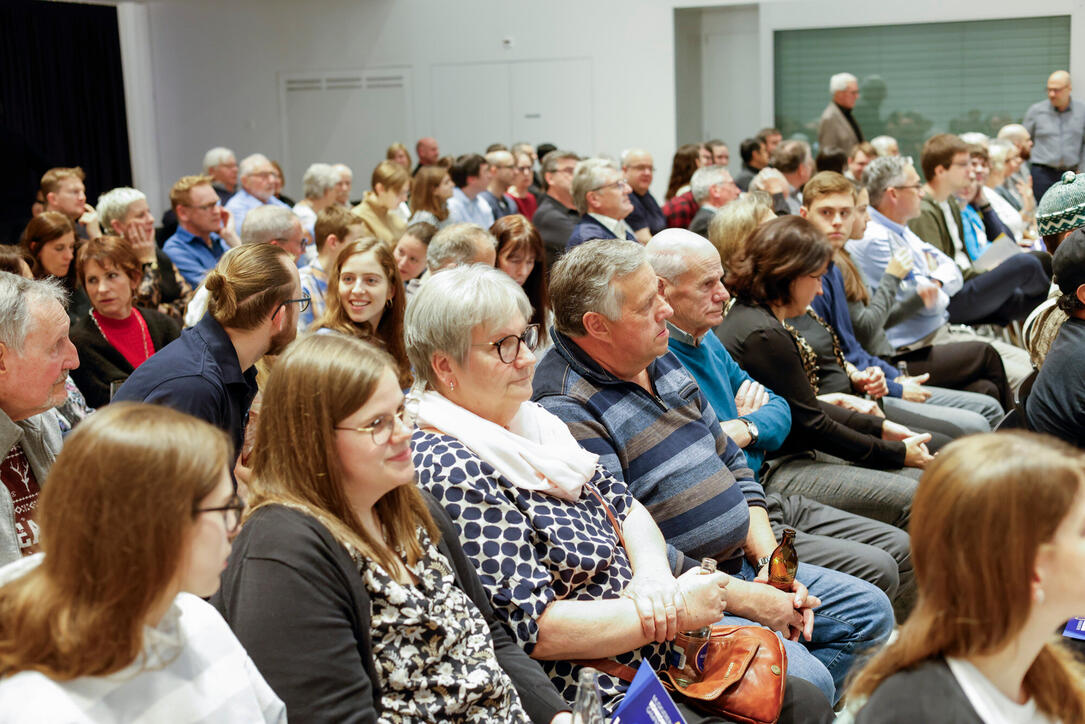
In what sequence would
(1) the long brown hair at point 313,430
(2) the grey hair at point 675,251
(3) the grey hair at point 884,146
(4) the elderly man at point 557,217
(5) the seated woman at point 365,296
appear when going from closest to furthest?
(1) the long brown hair at point 313,430 < (2) the grey hair at point 675,251 < (5) the seated woman at point 365,296 < (4) the elderly man at point 557,217 < (3) the grey hair at point 884,146

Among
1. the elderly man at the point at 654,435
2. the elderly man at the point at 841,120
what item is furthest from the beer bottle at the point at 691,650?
the elderly man at the point at 841,120

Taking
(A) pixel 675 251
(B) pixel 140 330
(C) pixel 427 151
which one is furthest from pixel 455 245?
(C) pixel 427 151

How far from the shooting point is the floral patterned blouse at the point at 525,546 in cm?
200

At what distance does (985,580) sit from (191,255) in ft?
18.9

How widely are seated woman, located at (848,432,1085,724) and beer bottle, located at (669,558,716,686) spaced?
875mm

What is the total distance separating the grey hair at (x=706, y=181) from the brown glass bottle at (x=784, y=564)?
4.75 m

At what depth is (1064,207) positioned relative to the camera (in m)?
3.33

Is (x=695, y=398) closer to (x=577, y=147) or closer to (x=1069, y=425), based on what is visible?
(x=1069, y=425)

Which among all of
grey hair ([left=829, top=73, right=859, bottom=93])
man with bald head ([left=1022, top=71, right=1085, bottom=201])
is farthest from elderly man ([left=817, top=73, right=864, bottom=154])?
man with bald head ([left=1022, top=71, right=1085, bottom=201])

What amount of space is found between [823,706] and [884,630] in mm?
535

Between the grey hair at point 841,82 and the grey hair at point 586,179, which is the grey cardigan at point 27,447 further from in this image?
the grey hair at point 841,82

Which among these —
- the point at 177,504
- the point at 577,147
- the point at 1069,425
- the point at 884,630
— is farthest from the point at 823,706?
the point at 577,147

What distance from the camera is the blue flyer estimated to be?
5.89 feet

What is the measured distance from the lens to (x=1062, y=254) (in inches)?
111
